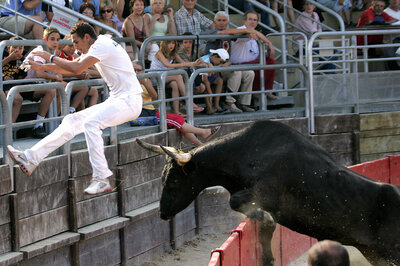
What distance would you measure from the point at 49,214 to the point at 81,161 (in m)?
0.71

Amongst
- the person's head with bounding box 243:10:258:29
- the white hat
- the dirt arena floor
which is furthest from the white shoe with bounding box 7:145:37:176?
the person's head with bounding box 243:10:258:29

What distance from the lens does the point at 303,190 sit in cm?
636

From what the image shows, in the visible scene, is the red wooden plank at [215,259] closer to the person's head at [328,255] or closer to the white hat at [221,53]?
the person's head at [328,255]

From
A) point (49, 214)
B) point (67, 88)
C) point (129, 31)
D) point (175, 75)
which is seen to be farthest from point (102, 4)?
point (49, 214)

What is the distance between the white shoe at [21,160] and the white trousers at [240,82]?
4975mm

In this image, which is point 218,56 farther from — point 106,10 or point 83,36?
point 83,36

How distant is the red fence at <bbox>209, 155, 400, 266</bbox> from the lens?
5.93 m

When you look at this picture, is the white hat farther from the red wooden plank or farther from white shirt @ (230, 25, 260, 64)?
the red wooden plank

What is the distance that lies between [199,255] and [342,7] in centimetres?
701

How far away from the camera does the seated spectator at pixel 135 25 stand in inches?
421

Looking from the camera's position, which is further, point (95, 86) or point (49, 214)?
point (95, 86)

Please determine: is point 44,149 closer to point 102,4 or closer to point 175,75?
point 175,75

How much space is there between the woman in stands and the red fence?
3.62 metres

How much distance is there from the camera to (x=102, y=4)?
1044cm
